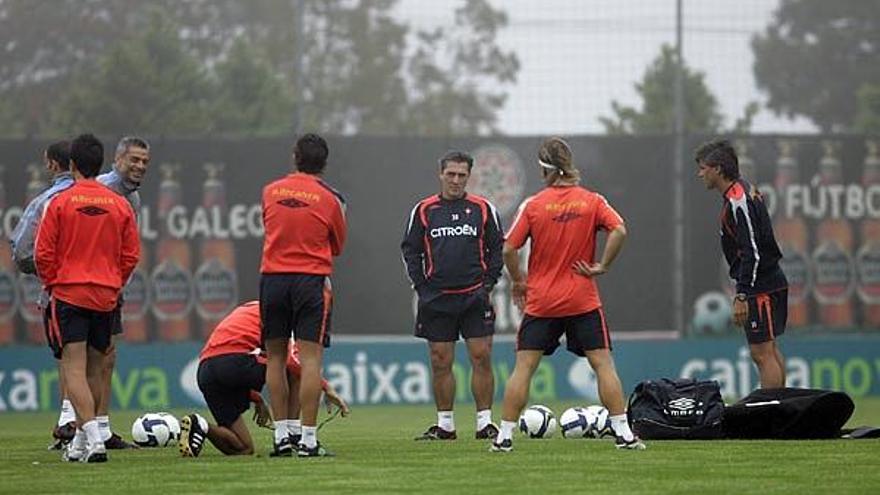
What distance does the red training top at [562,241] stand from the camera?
582 inches

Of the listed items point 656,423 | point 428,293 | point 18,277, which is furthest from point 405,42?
point 656,423

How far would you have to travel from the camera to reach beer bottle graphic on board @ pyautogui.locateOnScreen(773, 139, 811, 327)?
27312 millimetres

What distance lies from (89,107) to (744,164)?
889 centimetres

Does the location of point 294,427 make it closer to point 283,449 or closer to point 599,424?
point 283,449

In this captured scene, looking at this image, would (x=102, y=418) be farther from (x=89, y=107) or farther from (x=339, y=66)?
(x=339, y=66)

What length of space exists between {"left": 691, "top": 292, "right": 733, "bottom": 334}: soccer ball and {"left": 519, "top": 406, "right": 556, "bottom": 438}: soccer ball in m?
11.0

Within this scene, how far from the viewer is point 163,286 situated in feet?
88.0

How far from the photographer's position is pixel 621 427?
48.2 feet

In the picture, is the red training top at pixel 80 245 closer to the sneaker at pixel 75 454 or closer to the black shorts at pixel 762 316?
the sneaker at pixel 75 454

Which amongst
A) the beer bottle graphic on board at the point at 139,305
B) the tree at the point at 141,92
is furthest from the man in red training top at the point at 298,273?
the tree at the point at 141,92

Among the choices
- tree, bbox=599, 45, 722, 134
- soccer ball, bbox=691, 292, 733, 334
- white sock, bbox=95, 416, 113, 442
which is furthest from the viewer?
soccer ball, bbox=691, 292, 733, 334

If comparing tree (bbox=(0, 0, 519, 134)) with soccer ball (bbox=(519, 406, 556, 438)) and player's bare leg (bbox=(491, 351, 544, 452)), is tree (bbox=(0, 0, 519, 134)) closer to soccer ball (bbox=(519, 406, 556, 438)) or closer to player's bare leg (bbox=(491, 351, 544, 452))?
soccer ball (bbox=(519, 406, 556, 438))

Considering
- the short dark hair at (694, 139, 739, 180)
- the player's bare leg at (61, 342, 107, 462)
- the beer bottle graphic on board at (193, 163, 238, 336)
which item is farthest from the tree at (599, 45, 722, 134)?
the player's bare leg at (61, 342, 107, 462)

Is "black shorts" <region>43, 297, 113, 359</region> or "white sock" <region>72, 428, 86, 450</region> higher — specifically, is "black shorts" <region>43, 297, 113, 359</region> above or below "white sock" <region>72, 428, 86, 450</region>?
above
